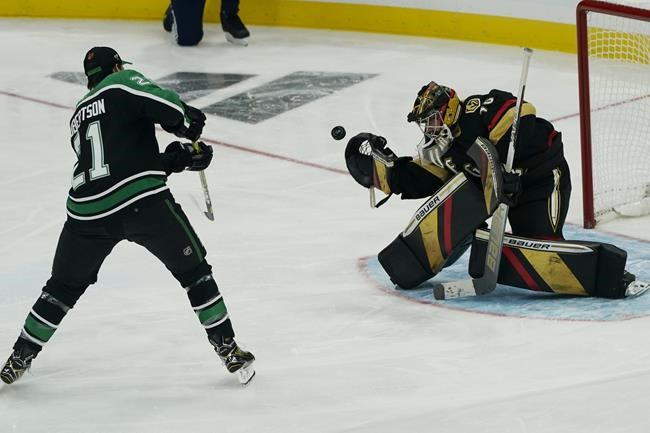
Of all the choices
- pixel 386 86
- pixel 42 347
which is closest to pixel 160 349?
pixel 42 347

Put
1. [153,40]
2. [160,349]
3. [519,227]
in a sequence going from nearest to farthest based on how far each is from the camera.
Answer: [160,349] < [519,227] < [153,40]

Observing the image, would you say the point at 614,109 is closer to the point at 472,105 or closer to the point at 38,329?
the point at 472,105

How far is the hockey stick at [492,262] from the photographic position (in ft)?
14.1

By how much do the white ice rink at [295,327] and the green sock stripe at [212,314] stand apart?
0.68 ft

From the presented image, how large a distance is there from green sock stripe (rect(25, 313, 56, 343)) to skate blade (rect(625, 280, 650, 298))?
1.82m

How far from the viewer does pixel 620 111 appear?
589 centimetres

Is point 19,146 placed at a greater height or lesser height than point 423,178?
lesser

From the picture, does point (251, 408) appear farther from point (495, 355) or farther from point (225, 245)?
point (225, 245)

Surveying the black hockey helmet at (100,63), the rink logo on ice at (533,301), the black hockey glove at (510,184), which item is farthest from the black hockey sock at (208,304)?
the black hockey glove at (510,184)

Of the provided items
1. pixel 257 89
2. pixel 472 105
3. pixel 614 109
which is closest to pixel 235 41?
pixel 257 89

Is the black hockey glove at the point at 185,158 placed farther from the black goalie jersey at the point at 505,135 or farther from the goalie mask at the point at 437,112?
the black goalie jersey at the point at 505,135

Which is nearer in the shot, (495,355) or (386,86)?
(495,355)

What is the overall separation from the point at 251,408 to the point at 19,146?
3.90 meters

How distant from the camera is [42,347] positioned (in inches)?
157
